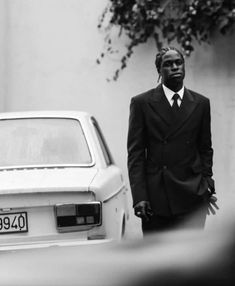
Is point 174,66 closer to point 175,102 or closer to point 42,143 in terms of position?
point 175,102

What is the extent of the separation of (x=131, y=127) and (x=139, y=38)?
490cm

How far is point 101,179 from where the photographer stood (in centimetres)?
693

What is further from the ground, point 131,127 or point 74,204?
point 131,127

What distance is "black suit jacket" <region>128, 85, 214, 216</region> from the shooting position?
20.7 ft

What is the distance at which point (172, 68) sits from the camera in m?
6.34

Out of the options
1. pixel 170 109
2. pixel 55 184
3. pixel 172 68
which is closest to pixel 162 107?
pixel 170 109

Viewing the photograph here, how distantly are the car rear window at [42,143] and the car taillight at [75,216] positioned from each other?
2.47ft

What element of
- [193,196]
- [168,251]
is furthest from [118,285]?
[193,196]

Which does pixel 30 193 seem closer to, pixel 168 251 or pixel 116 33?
pixel 168 251

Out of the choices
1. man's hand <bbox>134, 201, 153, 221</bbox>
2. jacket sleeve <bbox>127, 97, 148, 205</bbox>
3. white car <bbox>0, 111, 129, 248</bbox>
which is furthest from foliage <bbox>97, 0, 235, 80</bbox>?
man's hand <bbox>134, 201, 153, 221</bbox>

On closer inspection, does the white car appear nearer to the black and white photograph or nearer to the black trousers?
the black and white photograph

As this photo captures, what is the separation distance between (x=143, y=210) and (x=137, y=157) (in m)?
0.34

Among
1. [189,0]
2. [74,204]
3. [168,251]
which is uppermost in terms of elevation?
[189,0]

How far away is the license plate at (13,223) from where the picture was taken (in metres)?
6.56
